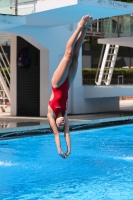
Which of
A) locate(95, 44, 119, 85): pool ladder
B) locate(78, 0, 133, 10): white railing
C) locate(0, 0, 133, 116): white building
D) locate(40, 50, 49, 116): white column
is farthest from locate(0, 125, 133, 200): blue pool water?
locate(95, 44, 119, 85): pool ladder

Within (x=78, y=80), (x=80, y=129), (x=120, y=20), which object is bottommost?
(x=80, y=129)

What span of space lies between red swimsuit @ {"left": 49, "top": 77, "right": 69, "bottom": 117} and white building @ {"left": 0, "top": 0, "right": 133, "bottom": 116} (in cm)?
928

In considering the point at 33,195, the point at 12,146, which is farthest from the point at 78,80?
the point at 33,195

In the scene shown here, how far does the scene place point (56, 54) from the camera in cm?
1938

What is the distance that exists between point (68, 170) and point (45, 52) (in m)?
10.5

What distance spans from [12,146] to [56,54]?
765 centimetres

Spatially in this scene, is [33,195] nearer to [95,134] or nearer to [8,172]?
[8,172]

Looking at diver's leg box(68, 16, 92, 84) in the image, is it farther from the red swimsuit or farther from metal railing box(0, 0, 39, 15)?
metal railing box(0, 0, 39, 15)

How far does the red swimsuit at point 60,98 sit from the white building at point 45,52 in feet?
30.5

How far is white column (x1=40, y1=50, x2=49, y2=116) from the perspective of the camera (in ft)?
62.8

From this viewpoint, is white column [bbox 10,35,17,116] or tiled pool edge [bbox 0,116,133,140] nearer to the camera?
tiled pool edge [bbox 0,116,133,140]

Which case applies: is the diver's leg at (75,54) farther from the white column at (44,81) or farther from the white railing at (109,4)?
the white column at (44,81)

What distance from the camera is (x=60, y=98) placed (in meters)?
6.13

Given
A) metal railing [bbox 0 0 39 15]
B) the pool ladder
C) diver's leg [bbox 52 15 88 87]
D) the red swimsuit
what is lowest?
the pool ladder
